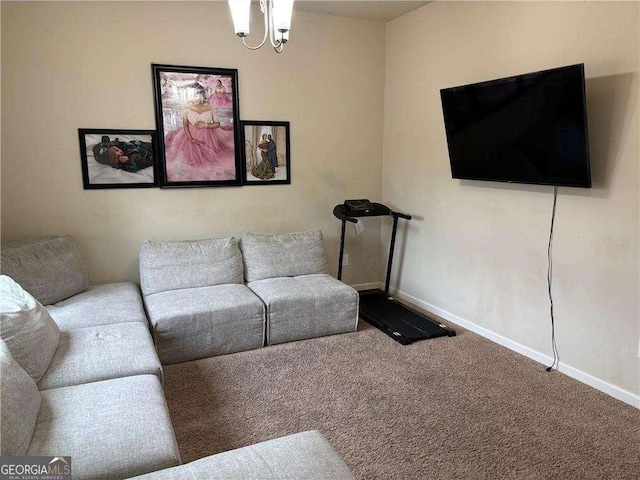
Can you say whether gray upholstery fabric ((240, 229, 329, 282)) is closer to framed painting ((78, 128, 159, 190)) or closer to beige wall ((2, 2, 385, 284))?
beige wall ((2, 2, 385, 284))

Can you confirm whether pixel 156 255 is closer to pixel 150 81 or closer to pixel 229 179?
pixel 229 179

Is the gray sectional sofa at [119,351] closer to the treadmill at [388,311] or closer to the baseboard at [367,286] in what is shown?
the treadmill at [388,311]

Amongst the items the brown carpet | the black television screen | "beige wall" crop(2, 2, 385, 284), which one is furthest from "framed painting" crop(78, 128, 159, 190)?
the black television screen

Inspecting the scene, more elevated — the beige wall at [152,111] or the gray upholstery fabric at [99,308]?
the beige wall at [152,111]

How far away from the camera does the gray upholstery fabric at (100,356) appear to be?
7.06ft

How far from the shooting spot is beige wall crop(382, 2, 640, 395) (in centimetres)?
257

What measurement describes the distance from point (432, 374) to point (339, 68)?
9.30ft

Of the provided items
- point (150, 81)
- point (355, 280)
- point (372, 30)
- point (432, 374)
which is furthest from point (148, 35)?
point (432, 374)

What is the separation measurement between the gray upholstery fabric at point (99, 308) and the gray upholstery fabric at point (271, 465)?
158 cm

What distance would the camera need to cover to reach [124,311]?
298 cm

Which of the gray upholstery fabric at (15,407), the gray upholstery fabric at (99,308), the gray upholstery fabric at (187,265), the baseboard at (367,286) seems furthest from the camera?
the baseboard at (367,286)

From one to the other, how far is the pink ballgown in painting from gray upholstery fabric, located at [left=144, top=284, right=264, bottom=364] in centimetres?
103

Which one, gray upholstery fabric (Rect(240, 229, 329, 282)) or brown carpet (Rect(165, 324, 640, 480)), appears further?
gray upholstery fabric (Rect(240, 229, 329, 282))

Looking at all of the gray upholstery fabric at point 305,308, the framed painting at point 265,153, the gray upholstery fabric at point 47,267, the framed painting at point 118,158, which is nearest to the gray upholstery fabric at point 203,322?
the gray upholstery fabric at point 305,308
